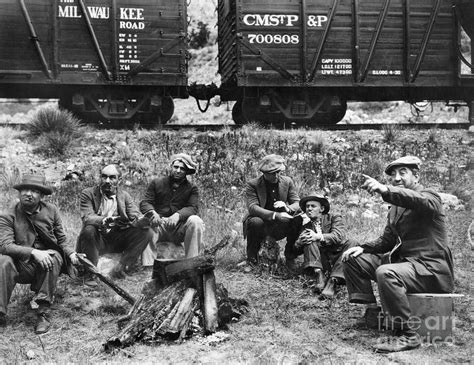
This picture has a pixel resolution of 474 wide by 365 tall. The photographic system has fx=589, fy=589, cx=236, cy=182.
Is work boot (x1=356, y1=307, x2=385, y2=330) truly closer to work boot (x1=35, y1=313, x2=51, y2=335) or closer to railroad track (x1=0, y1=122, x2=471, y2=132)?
work boot (x1=35, y1=313, x2=51, y2=335)

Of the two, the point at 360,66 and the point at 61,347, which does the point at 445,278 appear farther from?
the point at 360,66

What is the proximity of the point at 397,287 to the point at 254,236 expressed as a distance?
231 centimetres

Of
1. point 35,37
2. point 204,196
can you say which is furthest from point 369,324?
point 35,37

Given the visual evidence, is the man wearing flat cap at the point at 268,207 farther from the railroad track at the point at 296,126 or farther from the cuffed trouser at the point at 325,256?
the railroad track at the point at 296,126

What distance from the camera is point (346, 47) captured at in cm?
1312

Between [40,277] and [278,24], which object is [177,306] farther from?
[278,24]

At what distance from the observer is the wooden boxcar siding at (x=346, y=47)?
1266 cm

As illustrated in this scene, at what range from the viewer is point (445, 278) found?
4.64 metres

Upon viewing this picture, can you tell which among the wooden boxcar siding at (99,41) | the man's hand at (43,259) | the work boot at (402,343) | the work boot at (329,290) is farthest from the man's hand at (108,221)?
the wooden boxcar siding at (99,41)

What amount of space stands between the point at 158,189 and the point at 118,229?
2.17 feet

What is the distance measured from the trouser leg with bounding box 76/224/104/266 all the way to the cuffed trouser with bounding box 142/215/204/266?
0.56 metres

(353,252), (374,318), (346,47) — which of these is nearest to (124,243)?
(353,252)

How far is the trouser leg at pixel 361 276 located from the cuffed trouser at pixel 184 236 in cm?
177

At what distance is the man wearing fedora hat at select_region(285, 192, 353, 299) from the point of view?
5.88 m
